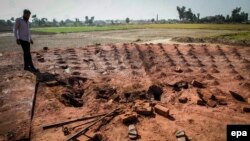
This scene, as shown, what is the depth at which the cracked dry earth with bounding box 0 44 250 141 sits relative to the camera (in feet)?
14.8

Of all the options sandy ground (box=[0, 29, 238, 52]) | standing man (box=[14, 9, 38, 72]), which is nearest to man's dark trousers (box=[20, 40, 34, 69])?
standing man (box=[14, 9, 38, 72])

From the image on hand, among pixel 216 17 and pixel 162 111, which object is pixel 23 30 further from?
pixel 216 17

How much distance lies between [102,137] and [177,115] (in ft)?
5.97

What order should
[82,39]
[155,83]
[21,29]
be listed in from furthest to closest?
[82,39], [155,83], [21,29]

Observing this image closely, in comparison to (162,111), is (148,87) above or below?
above

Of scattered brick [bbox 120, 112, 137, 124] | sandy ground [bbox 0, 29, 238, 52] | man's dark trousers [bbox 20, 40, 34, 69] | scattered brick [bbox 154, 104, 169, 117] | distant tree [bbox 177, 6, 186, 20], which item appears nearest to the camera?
scattered brick [bbox 120, 112, 137, 124]

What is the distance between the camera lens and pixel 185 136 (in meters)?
4.13

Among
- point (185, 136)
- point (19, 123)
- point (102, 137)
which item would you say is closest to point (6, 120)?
point (19, 123)

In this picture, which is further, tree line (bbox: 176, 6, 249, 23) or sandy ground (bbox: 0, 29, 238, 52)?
tree line (bbox: 176, 6, 249, 23)

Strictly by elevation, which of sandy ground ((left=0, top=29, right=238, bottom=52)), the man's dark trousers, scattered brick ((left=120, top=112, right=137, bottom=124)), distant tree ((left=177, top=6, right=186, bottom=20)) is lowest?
scattered brick ((left=120, top=112, right=137, bottom=124))

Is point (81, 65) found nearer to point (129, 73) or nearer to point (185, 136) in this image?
point (129, 73)

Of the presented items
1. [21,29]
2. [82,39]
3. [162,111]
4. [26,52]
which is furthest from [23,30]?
[82,39]

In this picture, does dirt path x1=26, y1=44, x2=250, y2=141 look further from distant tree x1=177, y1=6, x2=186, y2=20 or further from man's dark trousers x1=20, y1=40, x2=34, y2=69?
distant tree x1=177, y1=6, x2=186, y2=20

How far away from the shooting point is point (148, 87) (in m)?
6.93
